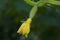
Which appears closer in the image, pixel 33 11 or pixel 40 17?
pixel 33 11

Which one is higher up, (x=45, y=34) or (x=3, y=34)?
(x=3, y=34)

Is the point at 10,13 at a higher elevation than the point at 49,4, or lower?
higher

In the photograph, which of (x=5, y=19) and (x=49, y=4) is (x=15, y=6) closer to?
(x=5, y=19)

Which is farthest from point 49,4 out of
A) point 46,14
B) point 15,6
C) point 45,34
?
point 15,6

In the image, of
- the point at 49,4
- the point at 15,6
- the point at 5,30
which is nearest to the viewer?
the point at 49,4

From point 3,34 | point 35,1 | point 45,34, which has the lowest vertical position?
point 45,34

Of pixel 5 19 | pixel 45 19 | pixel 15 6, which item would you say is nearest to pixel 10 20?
pixel 5 19

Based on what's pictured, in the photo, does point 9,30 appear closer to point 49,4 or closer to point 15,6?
point 15,6

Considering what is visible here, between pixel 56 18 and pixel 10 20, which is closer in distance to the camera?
pixel 56 18

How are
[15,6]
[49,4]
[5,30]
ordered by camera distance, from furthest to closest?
[5,30], [15,6], [49,4]
